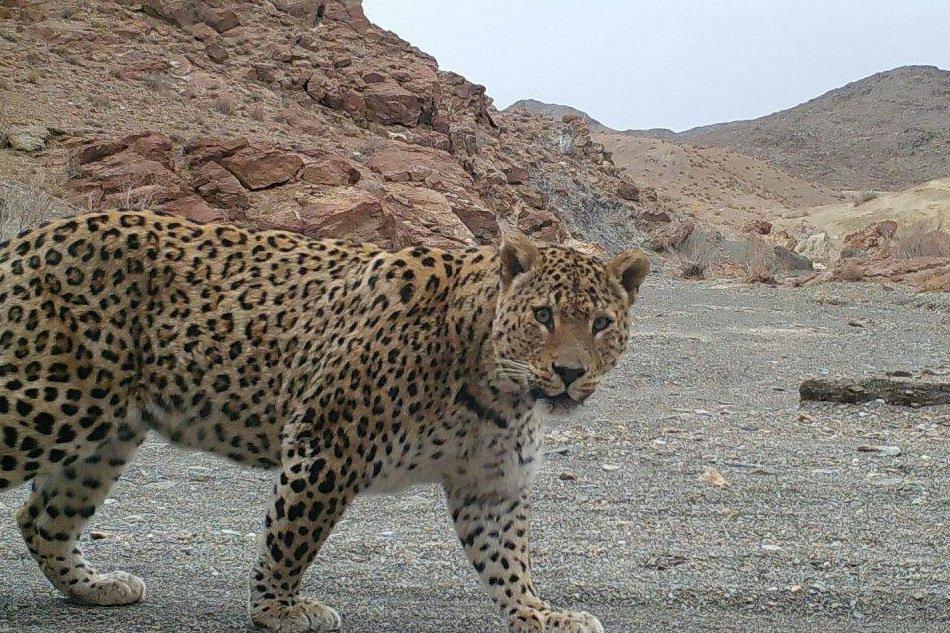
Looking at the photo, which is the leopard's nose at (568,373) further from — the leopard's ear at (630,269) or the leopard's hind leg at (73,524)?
the leopard's hind leg at (73,524)

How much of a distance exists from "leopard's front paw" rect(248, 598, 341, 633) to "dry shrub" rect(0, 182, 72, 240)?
11654 mm

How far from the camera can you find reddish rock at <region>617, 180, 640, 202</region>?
50156mm

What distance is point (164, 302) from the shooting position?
5.78m

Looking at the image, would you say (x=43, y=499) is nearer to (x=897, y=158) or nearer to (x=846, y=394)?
(x=846, y=394)

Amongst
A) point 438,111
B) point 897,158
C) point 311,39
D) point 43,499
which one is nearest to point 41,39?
point 311,39

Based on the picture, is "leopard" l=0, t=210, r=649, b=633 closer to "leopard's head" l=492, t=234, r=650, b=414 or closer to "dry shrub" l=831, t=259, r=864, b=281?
"leopard's head" l=492, t=234, r=650, b=414

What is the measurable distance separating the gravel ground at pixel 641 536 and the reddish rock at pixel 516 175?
29967 millimetres

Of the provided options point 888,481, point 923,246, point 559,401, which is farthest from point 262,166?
point 559,401

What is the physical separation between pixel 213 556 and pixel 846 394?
24.4 feet

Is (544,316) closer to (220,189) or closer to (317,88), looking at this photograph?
(220,189)

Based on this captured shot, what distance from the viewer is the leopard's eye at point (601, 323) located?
18.0 feet

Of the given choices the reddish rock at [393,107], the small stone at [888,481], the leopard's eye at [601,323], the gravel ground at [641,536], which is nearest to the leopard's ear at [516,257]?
the leopard's eye at [601,323]

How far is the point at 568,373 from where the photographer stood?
5250mm

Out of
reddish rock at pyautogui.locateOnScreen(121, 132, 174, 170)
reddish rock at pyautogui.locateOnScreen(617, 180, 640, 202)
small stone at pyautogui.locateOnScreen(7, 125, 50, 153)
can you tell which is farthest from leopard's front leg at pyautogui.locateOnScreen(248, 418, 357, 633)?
reddish rock at pyautogui.locateOnScreen(617, 180, 640, 202)
